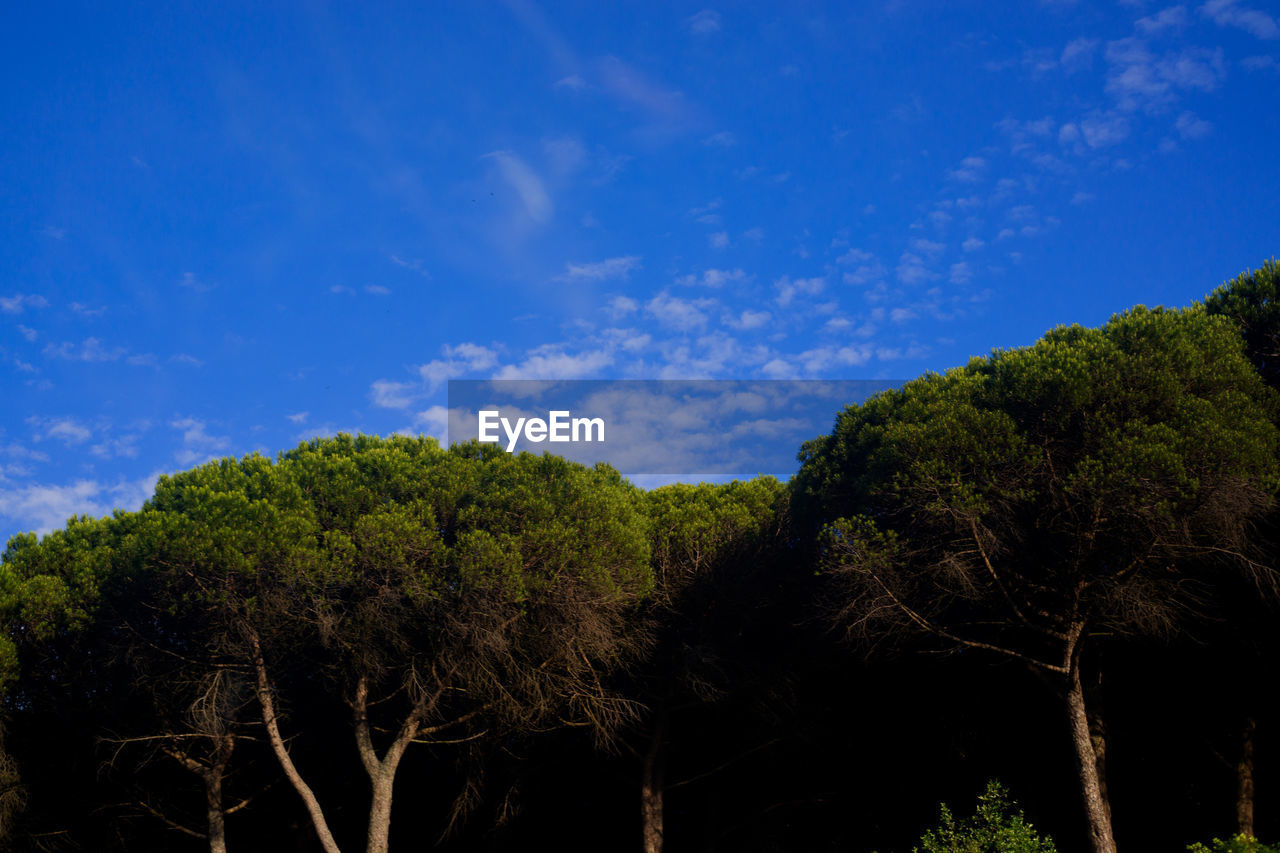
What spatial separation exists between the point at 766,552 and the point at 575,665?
5.08m

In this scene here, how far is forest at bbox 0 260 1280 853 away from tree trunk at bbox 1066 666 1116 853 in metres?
0.05

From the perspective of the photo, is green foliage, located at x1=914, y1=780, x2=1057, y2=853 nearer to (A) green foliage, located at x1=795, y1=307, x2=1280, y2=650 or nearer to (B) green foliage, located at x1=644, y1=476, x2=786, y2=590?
(A) green foliage, located at x1=795, y1=307, x2=1280, y2=650

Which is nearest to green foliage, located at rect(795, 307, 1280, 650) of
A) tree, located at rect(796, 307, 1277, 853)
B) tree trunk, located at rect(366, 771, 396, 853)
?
tree, located at rect(796, 307, 1277, 853)

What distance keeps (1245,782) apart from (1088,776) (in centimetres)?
433

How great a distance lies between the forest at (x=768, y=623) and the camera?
43.6 feet

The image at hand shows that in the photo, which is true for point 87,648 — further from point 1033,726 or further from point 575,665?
point 1033,726

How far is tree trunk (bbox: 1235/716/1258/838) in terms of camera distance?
48.7 ft

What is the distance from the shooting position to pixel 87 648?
656 inches

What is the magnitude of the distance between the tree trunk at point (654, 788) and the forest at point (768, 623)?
6 centimetres

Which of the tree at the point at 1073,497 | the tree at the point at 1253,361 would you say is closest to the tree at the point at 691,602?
the tree at the point at 1073,497

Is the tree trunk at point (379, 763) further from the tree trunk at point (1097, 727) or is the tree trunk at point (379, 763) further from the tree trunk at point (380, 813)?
the tree trunk at point (1097, 727)

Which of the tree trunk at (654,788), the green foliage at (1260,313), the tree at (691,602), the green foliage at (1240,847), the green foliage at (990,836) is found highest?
the green foliage at (1260,313)

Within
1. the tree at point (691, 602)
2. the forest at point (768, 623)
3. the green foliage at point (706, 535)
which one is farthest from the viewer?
the green foliage at point (706, 535)

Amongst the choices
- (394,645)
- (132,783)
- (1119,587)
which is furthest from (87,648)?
(1119,587)
